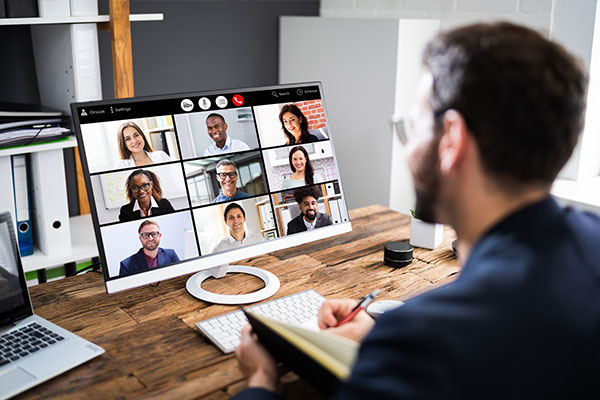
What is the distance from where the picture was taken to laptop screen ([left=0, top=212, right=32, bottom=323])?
1.12m

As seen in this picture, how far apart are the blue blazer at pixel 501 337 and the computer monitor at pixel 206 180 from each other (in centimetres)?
67

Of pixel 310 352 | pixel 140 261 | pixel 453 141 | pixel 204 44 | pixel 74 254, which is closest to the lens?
pixel 453 141

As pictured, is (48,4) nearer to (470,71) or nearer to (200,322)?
(200,322)

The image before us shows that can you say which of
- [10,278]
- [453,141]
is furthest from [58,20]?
[453,141]

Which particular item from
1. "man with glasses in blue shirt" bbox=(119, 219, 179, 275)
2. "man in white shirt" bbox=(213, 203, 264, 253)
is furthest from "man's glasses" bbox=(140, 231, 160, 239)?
"man in white shirt" bbox=(213, 203, 264, 253)

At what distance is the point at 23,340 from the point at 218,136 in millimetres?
571

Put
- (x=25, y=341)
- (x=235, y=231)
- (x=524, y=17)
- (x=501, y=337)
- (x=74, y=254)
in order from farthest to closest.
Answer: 1. (x=524, y=17)
2. (x=74, y=254)
3. (x=235, y=231)
4. (x=25, y=341)
5. (x=501, y=337)

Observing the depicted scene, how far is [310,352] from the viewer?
853 millimetres

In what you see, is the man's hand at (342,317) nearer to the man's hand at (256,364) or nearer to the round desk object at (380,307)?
the round desk object at (380,307)

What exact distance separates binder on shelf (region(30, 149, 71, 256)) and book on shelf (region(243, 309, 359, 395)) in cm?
124

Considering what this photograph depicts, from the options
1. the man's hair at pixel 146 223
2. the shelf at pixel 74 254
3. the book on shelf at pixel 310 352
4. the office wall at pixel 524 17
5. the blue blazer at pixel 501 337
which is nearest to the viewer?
the blue blazer at pixel 501 337

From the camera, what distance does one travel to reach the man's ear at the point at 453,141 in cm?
73

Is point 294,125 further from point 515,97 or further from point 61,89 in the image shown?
point 61,89

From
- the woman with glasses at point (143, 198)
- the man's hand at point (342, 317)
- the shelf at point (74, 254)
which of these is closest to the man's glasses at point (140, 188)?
the woman with glasses at point (143, 198)
